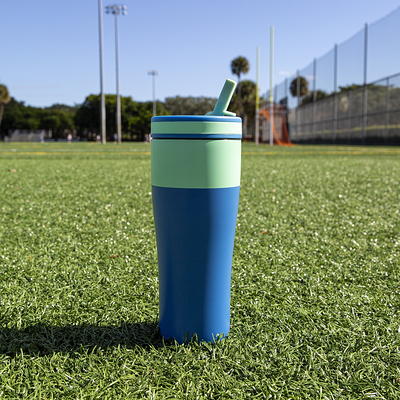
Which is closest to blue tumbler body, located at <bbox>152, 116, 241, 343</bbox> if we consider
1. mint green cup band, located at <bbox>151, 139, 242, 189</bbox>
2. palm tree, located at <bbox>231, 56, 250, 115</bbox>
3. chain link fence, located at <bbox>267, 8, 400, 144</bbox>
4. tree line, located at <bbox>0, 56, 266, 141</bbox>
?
mint green cup band, located at <bbox>151, 139, 242, 189</bbox>

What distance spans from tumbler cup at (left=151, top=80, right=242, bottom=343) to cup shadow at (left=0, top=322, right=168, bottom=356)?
0.14 meters

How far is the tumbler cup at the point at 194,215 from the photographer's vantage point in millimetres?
1807

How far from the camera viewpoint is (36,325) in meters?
2.23

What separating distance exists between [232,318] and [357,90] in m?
29.7

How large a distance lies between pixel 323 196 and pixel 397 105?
67.1 feet

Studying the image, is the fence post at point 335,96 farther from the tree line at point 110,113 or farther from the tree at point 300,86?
the tree line at point 110,113

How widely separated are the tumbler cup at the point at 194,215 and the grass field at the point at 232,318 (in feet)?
0.48

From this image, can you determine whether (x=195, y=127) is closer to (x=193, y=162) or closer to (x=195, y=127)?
(x=195, y=127)

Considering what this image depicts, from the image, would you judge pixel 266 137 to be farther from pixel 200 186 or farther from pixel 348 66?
pixel 200 186

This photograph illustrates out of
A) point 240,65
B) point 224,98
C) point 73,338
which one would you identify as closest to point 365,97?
point 224,98

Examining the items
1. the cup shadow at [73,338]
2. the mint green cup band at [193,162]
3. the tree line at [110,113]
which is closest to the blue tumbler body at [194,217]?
the mint green cup band at [193,162]

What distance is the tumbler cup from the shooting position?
1.81m

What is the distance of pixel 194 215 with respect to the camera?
1.86 metres

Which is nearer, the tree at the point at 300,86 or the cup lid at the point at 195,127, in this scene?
the cup lid at the point at 195,127
